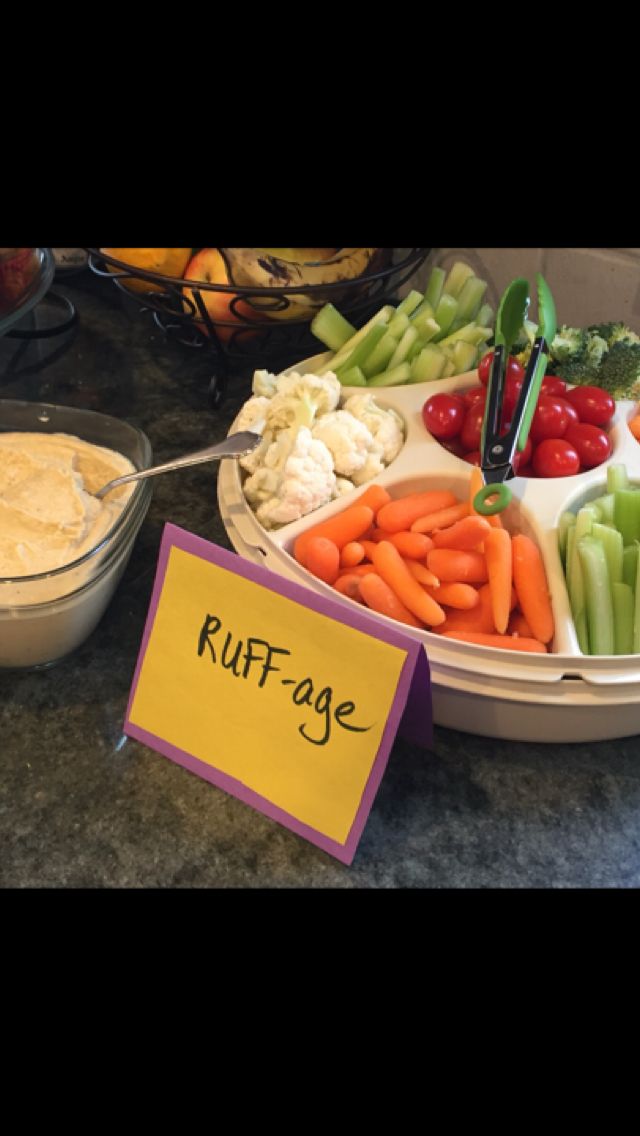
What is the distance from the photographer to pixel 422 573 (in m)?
1.17

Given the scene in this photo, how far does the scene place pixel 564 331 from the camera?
147cm

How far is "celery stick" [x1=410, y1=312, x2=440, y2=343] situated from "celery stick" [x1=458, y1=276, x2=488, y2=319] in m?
0.09

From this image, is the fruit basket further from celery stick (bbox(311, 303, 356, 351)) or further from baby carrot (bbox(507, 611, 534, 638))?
baby carrot (bbox(507, 611, 534, 638))

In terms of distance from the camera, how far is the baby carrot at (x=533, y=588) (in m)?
1.13

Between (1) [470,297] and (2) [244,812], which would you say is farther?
(1) [470,297]

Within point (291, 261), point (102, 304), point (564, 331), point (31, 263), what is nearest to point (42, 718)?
point (31, 263)

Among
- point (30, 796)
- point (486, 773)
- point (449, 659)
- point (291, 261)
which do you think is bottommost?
point (30, 796)

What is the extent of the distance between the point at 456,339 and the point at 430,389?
122 millimetres

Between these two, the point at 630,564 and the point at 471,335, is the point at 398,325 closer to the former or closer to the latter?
the point at 471,335

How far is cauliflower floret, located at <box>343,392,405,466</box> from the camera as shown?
1364 mm

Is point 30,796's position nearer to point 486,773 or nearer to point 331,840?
point 331,840

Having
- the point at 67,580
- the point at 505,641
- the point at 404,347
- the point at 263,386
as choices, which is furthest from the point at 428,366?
the point at 67,580

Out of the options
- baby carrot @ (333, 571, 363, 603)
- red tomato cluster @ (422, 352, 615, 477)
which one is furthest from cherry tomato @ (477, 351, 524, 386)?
baby carrot @ (333, 571, 363, 603)

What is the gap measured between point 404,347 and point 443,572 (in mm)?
516
